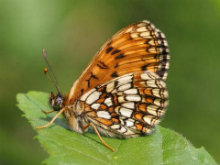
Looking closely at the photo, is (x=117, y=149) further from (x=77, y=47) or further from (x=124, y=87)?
(x=77, y=47)

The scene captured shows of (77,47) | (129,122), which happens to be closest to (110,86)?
(129,122)

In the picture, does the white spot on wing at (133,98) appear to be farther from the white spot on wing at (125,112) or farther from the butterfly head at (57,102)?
the butterfly head at (57,102)

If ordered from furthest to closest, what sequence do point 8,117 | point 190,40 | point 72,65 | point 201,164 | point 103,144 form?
point 72,65 < point 190,40 < point 8,117 < point 103,144 < point 201,164

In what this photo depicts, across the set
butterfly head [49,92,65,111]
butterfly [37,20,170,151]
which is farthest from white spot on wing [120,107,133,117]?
butterfly head [49,92,65,111]

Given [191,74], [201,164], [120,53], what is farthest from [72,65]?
[201,164]

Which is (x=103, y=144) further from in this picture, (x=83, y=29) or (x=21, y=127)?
(x=83, y=29)

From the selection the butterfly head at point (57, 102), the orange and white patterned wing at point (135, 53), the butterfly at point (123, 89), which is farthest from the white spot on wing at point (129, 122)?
the butterfly head at point (57, 102)
